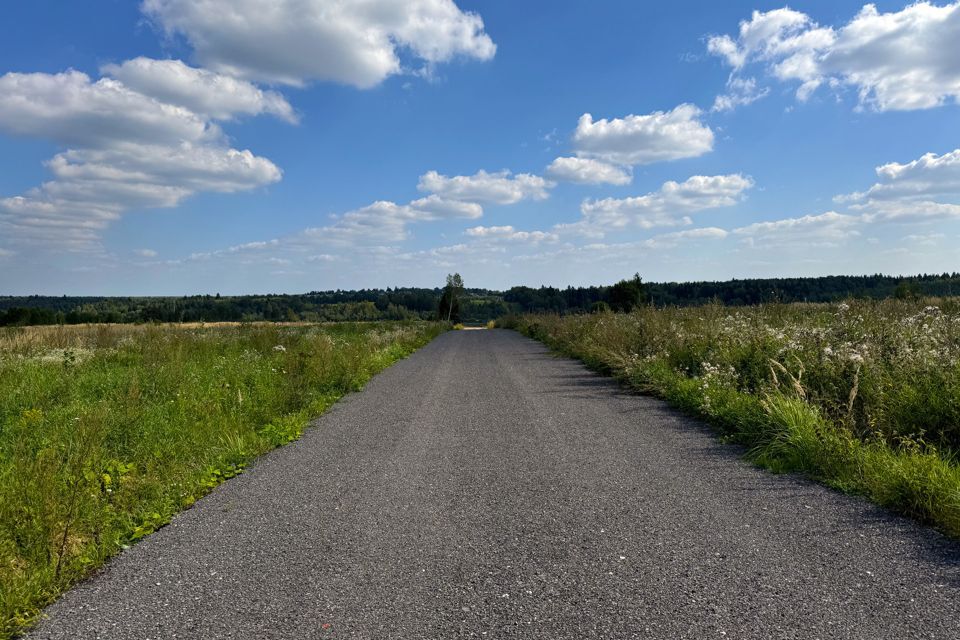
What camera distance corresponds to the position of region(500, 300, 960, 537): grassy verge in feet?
16.8

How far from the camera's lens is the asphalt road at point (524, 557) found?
10.2 ft

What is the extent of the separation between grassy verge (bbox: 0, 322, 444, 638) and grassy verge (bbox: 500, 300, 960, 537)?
242 inches

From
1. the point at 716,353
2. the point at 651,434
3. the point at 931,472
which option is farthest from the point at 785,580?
the point at 716,353

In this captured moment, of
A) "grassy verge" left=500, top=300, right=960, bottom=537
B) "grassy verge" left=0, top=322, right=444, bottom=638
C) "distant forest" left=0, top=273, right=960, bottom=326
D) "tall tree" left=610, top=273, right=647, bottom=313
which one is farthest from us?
"tall tree" left=610, top=273, right=647, bottom=313

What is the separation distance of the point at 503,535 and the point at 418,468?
212 centimetres

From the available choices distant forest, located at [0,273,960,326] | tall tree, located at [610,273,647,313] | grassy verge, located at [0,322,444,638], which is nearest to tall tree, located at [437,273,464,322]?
distant forest, located at [0,273,960,326]

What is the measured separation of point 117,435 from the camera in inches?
278

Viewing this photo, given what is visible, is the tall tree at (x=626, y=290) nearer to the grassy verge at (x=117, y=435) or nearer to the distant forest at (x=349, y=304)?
the distant forest at (x=349, y=304)

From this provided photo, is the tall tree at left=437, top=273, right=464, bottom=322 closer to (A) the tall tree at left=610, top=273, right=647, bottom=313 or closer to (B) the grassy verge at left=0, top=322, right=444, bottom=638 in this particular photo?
(A) the tall tree at left=610, top=273, right=647, bottom=313

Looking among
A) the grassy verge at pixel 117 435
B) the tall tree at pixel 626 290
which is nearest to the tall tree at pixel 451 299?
the tall tree at pixel 626 290

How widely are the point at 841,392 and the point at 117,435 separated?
9477 mm

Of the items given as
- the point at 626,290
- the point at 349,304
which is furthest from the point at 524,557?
the point at 349,304

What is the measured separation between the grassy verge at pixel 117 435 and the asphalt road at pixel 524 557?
0.90 ft

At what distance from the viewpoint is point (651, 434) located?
7.74 m
